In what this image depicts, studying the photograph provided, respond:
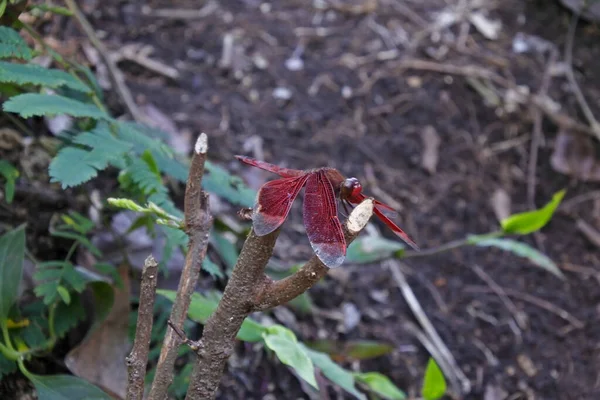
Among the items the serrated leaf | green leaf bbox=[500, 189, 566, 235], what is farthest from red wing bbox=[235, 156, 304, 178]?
green leaf bbox=[500, 189, 566, 235]

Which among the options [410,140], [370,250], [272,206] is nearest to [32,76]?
[272,206]

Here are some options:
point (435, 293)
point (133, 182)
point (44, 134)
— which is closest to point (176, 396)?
point (133, 182)

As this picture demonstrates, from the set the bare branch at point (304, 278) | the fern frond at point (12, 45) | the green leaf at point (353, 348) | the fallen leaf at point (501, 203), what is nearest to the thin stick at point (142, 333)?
the bare branch at point (304, 278)

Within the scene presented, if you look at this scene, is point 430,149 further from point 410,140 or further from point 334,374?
point 334,374

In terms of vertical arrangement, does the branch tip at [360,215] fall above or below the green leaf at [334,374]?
above

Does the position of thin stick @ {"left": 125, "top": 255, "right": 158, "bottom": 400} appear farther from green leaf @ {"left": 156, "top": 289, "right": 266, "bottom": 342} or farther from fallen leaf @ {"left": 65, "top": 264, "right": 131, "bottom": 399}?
fallen leaf @ {"left": 65, "top": 264, "right": 131, "bottom": 399}

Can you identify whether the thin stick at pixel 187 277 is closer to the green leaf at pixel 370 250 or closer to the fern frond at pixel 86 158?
the fern frond at pixel 86 158
